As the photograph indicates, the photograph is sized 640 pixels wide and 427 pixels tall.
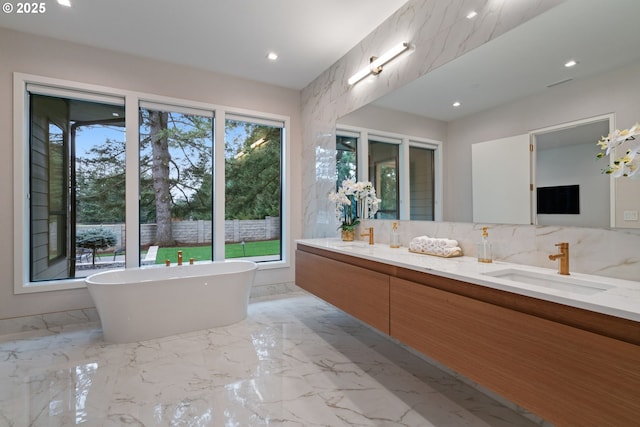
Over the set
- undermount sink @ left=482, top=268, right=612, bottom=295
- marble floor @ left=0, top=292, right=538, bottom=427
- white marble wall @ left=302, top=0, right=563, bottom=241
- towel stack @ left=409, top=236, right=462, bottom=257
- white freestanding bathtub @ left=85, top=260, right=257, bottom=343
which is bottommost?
marble floor @ left=0, top=292, right=538, bottom=427

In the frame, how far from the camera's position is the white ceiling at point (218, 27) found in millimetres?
2441

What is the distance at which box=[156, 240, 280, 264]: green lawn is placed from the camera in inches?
138

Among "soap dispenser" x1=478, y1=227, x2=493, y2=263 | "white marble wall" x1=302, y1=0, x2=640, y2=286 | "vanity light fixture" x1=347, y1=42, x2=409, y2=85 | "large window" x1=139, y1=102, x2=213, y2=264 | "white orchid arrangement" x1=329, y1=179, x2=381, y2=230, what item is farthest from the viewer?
"large window" x1=139, y1=102, x2=213, y2=264

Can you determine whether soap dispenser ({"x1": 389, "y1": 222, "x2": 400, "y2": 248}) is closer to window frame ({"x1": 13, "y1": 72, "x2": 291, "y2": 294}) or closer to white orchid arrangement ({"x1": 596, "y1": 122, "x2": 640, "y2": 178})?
white orchid arrangement ({"x1": 596, "y1": 122, "x2": 640, "y2": 178})

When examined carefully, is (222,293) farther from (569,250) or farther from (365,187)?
(569,250)

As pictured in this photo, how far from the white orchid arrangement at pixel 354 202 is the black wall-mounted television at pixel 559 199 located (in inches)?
57.1

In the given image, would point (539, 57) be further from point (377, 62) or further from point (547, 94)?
point (377, 62)

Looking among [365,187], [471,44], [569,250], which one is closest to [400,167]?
[365,187]

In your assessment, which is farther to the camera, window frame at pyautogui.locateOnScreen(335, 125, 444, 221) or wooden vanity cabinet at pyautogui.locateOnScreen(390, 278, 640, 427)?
window frame at pyautogui.locateOnScreen(335, 125, 444, 221)

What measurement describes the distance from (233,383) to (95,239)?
2384 mm

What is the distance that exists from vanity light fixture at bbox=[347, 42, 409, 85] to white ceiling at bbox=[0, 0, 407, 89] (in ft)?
1.06

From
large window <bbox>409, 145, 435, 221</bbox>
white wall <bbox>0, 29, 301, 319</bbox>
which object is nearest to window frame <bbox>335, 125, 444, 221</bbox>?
large window <bbox>409, 145, 435, 221</bbox>

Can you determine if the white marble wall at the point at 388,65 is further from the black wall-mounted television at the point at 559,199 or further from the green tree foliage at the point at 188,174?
the black wall-mounted television at the point at 559,199

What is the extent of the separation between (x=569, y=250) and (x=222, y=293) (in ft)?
8.88
